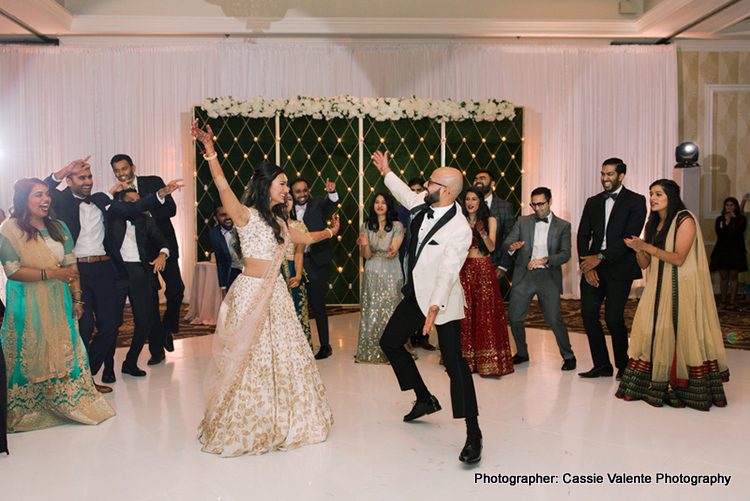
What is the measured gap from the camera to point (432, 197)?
3.19 metres

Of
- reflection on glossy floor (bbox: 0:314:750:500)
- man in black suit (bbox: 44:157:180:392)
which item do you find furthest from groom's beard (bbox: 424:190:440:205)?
man in black suit (bbox: 44:157:180:392)

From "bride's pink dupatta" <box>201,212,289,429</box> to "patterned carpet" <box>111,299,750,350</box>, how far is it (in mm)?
3076

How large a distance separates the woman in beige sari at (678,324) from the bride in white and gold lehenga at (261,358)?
2.26 metres

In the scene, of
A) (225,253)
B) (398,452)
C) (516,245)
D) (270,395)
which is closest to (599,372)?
(516,245)

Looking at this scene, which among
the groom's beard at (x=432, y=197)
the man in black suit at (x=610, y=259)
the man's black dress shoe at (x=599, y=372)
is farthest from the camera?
the man's black dress shoe at (x=599, y=372)

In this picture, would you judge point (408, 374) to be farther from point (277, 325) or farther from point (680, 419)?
point (680, 419)

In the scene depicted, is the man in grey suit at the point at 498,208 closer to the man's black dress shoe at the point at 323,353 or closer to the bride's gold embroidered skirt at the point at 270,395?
the man's black dress shoe at the point at 323,353

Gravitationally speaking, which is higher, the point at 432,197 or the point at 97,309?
the point at 432,197

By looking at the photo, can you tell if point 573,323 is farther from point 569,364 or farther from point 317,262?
point 317,262

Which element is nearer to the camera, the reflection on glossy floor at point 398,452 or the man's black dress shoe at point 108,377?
the reflection on glossy floor at point 398,452

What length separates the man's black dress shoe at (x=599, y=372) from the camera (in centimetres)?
462

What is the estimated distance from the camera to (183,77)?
889cm

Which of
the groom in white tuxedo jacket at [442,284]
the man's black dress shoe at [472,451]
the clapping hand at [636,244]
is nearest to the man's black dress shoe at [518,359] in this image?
the clapping hand at [636,244]

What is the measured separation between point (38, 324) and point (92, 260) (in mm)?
824
